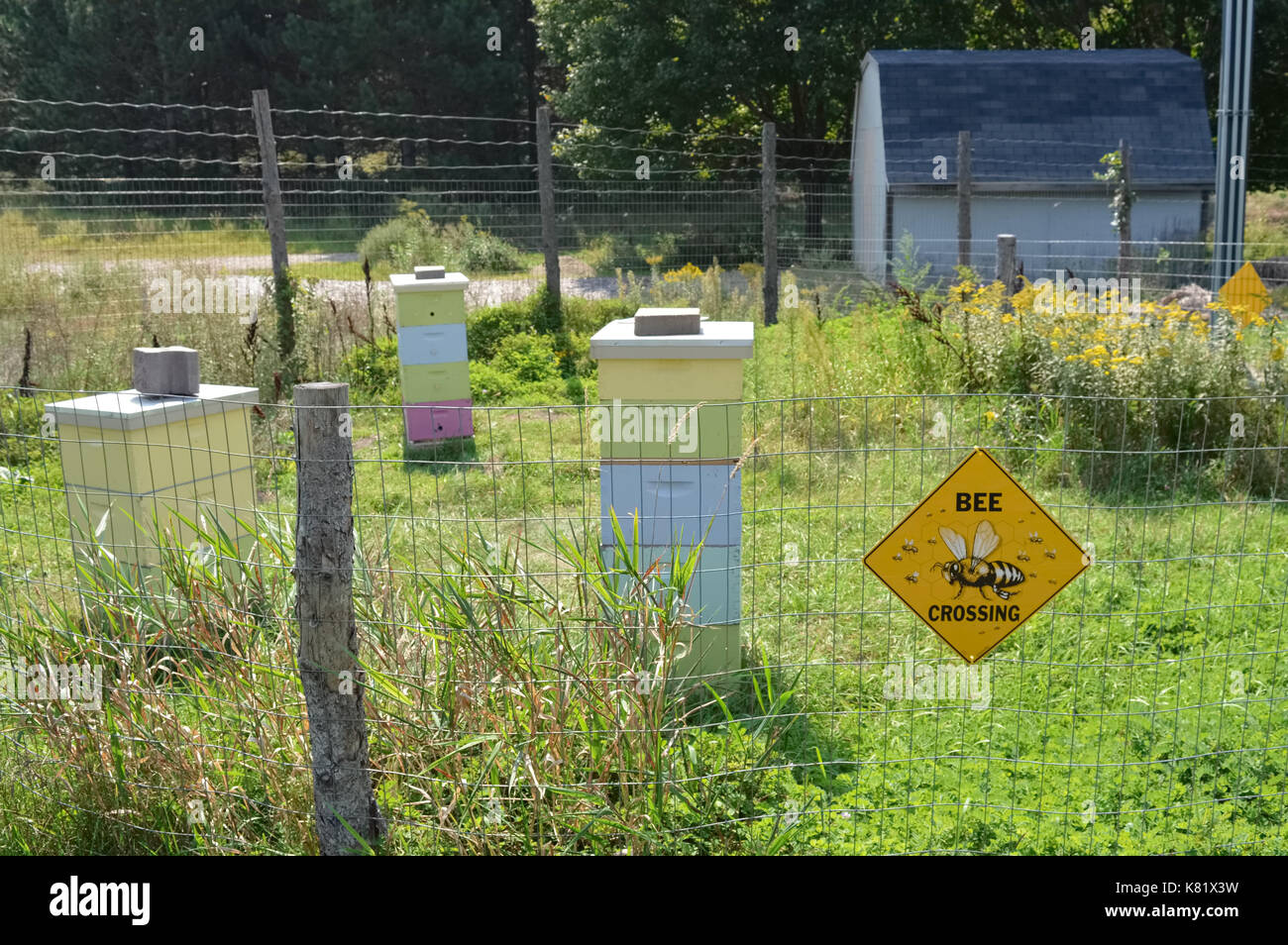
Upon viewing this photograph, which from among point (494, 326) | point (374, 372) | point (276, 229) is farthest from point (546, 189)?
point (374, 372)

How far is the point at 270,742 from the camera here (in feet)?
11.7

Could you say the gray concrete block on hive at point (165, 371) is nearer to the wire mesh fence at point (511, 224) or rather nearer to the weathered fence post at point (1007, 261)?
the wire mesh fence at point (511, 224)

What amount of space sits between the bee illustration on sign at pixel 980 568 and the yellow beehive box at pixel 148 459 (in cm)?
288

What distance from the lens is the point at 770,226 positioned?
12891 mm

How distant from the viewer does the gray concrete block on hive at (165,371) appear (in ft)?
16.2

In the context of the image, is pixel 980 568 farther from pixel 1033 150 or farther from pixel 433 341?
pixel 1033 150

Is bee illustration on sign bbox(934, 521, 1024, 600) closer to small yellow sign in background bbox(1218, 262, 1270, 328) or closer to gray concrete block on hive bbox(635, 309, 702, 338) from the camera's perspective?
gray concrete block on hive bbox(635, 309, 702, 338)

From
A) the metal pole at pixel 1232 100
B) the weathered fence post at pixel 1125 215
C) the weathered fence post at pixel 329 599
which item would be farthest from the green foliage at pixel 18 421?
the weathered fence post at pixel 1125 215

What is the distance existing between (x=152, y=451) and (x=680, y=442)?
2330 mm

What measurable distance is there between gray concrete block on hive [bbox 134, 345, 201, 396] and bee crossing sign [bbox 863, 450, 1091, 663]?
3209 millimetres
